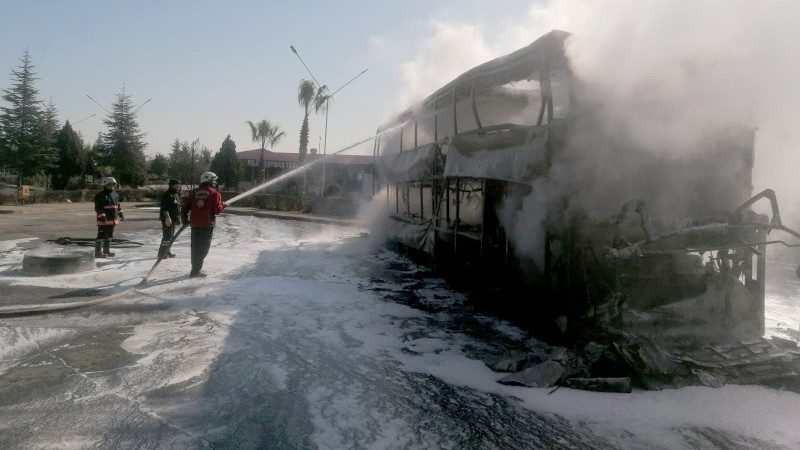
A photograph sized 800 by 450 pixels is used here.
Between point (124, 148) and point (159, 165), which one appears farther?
point (159, 165)

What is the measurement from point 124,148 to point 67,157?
225 inches

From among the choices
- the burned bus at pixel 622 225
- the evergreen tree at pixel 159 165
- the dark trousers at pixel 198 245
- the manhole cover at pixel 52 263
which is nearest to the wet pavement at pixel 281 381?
the manhole cover at pixel 52 263

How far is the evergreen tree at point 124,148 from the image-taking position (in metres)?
47.8

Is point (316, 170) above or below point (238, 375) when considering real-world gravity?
above

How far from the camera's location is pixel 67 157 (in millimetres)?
42781

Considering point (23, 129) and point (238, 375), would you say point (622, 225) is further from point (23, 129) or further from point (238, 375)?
point (23, 129)

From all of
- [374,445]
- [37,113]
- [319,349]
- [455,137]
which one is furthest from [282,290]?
[37,113]

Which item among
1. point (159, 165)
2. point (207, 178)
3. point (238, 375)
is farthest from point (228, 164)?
point (238, 375)

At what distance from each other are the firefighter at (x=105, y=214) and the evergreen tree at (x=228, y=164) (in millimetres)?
37863

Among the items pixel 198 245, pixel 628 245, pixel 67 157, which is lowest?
pixel 198 245

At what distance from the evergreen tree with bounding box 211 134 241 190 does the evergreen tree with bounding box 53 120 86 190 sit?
38.8 ft

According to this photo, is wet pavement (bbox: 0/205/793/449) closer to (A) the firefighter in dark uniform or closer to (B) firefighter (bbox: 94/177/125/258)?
(B) firefighter (bbox: 94/177/125/258)

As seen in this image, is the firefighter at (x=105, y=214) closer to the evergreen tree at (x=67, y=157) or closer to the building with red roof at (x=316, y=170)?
the building with red roof at (x=316, y=170)

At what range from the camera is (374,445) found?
123 inches
